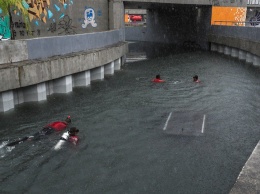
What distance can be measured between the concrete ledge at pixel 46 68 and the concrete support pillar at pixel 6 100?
1.78ft

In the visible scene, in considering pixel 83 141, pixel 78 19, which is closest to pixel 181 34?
pixel 78 19

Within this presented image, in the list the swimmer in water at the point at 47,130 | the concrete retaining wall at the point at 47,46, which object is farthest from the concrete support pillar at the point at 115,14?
the swimmer in water at the point at 47,130

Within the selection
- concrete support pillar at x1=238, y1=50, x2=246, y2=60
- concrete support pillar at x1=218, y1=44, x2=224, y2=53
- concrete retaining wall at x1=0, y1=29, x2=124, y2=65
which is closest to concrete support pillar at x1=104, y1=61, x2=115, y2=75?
concrete retaining wall at x1=0, y1=29, x2=124, y2=65

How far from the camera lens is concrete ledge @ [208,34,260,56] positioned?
31578 millimetres

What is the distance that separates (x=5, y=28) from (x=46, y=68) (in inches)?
202

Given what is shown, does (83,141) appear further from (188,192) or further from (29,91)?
(29,91)

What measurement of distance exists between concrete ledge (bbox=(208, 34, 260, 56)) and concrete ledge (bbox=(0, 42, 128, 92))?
1619cm

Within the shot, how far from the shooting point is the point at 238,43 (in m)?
37.2

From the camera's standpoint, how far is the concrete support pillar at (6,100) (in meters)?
15.9

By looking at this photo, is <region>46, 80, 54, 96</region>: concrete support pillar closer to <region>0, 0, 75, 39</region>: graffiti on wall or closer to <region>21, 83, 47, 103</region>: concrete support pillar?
<region>21, 83, 47, 103</region>: concrete support pillar

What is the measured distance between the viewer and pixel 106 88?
22219 millimetres

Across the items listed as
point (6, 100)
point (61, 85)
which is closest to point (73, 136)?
point (6, 100)

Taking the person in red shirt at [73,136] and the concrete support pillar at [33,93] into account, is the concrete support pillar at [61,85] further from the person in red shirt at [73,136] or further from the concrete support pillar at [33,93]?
the person in red shirt at [73,136]

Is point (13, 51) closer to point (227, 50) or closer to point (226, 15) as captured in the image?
point (227, 50)
